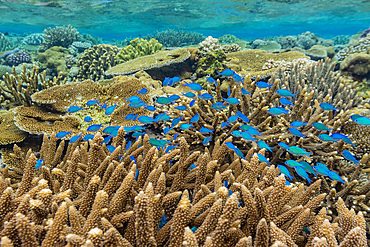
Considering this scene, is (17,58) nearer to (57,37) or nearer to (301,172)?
(57,37)

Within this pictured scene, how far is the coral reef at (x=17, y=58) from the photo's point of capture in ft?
41.8

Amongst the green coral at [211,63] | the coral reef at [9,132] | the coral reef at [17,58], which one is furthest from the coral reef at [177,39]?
the coral reef at [9,132]

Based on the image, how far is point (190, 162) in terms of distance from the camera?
2.26 metres

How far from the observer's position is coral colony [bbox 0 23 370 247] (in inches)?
56.3

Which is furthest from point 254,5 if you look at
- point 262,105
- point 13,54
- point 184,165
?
point 184,165

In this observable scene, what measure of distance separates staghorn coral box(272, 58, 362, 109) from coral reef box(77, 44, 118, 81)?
782 cm

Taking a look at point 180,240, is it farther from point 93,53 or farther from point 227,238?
point 93,53

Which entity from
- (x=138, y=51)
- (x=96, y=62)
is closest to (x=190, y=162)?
(x=138, y=51)

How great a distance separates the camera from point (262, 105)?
3.71 m

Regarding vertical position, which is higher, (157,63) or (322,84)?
(157,63)

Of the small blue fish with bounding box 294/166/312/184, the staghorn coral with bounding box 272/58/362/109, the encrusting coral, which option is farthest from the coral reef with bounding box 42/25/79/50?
the small blue fish with bounding box 294/166/312/184

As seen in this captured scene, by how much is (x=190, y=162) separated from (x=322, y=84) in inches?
229

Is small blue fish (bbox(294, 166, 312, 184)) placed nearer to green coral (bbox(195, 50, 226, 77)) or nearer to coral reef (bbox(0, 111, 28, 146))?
green coral (bbox(195, 50, 226, 77))

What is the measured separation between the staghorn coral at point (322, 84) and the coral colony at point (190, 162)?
6 cm
